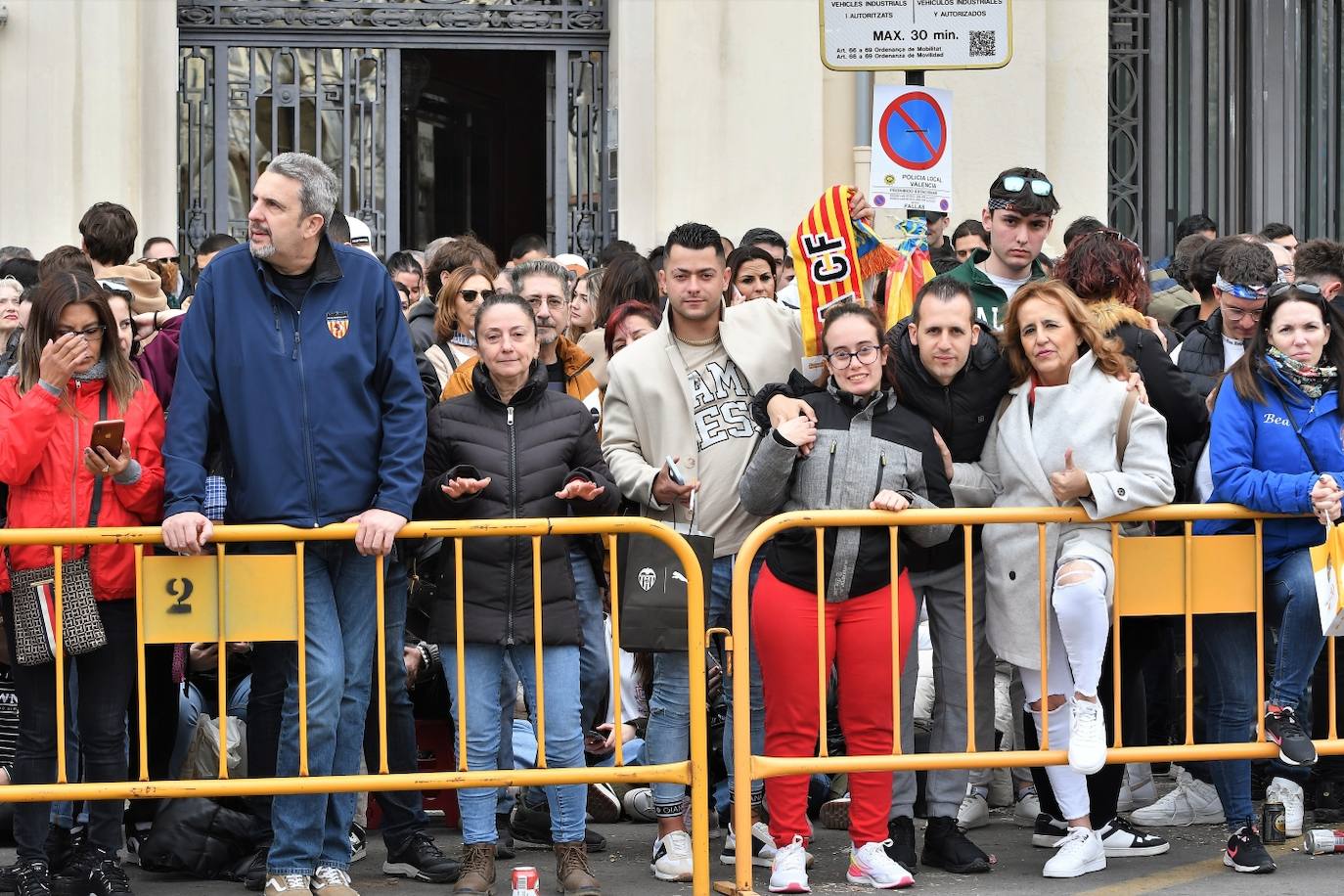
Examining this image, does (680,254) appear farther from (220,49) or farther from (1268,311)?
(220,49)

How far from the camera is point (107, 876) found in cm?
652

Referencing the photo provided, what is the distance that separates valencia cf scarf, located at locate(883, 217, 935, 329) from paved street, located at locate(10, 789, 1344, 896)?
83.4 inches

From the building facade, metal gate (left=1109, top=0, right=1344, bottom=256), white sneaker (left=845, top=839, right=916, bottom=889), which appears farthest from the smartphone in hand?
metal gate (left=1109, top=0, right=1344, bottom=256)

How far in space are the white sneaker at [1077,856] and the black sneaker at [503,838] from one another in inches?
78.4

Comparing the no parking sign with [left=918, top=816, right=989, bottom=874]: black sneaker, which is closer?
[left=918, top=816, right=989, bottom=874]: black sneaker

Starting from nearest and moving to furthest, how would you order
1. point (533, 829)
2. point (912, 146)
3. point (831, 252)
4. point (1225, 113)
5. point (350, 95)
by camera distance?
1. point (831, 252)
2. point (533, 829)
3. point (912, 146)
4. point (350, 95)
5. point (1225, 113)

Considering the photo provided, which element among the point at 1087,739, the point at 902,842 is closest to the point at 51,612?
the point at 902,842

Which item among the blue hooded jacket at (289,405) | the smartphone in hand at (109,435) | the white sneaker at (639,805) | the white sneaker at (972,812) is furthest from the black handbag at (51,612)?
the white sneaker at (972,812)

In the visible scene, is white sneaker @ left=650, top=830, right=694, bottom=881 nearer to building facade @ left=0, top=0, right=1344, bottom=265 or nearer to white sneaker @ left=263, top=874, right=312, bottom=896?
white sneaker @ left=263, top=874, right=312, bottom=896

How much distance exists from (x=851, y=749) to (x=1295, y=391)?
6.87 feet

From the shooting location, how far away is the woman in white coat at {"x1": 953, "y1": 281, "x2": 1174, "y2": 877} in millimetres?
6793

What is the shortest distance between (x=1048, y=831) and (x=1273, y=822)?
0.85m

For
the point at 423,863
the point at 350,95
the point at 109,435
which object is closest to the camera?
the point at 109,435

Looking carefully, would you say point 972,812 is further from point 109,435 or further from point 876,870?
point 109,435
